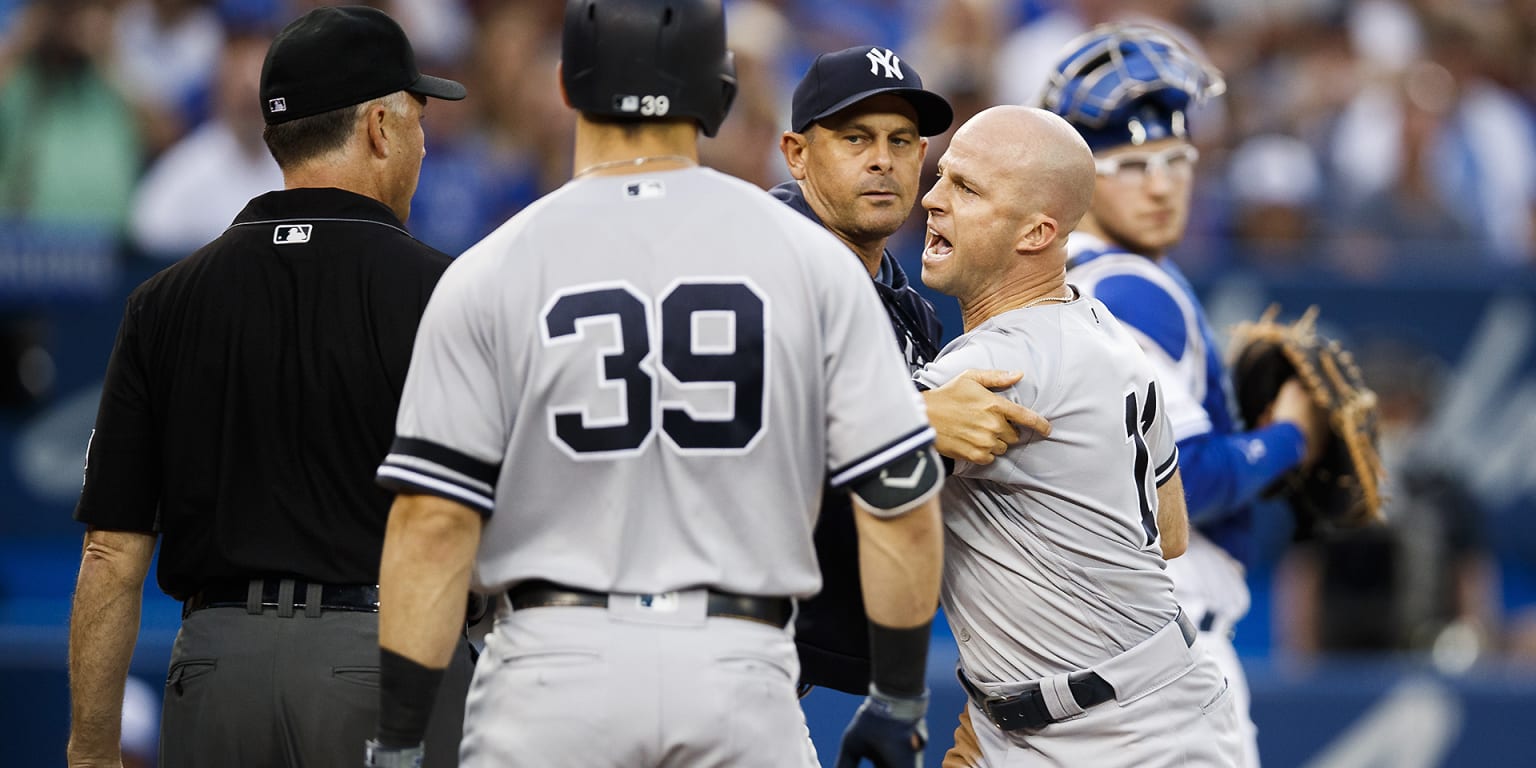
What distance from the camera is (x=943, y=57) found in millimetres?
10516

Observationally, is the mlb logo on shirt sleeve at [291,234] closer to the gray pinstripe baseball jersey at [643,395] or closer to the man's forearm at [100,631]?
the man's forearm at [100,631]

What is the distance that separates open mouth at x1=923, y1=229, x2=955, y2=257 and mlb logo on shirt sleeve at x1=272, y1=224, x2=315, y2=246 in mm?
1427

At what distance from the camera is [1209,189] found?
10.3m

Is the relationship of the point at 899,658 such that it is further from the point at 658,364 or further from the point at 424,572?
the point at 424,572

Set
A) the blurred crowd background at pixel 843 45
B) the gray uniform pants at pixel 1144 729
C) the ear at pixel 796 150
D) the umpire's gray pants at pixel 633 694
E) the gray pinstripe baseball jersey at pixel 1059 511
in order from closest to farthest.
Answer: the umpire's gray pants at pixel 633 694 < the gray pinstripe baseball jersey at pixel 1059 511 < the gray uniform pants at pixel 1144 729 < the ear at pixel 796 150 < the blurred crowd background at pixel 843 45

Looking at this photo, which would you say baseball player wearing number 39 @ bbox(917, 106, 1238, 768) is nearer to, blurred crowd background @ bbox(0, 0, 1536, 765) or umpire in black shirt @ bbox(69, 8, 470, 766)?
umpire in black shirt @ bbox(69, 8, 470, 766)

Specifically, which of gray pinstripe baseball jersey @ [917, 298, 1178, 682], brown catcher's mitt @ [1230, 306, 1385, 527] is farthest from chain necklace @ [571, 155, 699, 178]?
brown catcher's mitt @ [1230, 306, 1385, 527]

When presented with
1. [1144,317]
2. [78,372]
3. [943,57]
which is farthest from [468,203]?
[1144,317]

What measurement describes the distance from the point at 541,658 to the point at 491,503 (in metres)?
0.30

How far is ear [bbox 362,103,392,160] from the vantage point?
4.27m

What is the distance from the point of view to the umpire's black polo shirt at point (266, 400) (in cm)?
404

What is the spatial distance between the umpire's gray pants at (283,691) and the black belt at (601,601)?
742 millimetres

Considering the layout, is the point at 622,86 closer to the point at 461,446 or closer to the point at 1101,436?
the point at 461,446

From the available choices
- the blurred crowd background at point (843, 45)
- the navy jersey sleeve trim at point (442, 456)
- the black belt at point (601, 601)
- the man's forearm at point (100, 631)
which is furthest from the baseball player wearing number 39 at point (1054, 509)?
the blurred crowd background at point (843, 45)
